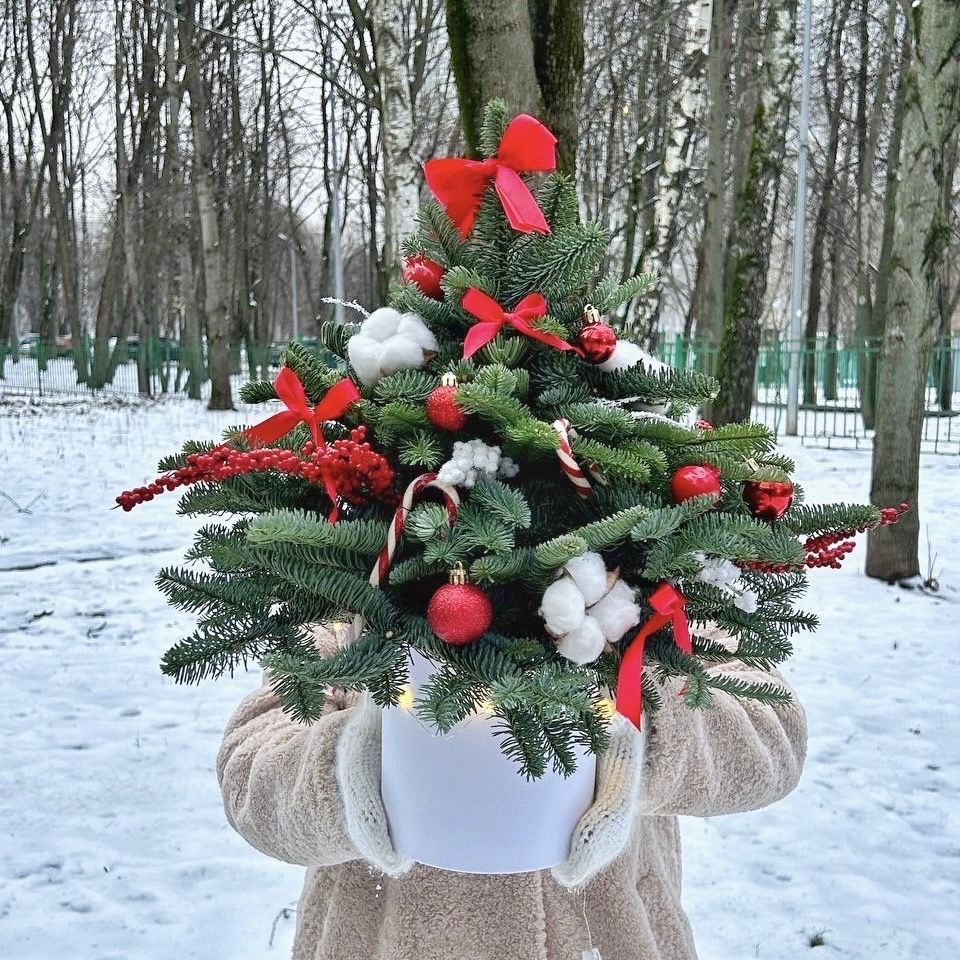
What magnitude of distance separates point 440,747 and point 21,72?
2528 centimetres

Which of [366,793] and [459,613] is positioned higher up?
[459,613]

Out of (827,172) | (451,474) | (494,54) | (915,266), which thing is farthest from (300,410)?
(827,172)

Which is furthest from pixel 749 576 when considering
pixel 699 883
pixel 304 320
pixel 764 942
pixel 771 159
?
pixel 304 320

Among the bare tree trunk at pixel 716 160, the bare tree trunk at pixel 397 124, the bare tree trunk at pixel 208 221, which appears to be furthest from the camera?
the bare tree trunk at pixel 208 221

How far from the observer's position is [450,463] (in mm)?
Result: 1021

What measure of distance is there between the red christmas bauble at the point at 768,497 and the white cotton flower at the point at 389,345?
0.40 m

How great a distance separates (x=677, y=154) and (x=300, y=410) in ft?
29.0

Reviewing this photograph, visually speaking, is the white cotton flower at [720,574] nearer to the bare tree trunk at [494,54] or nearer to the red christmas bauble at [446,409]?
the red christmas bauble at [446,409]

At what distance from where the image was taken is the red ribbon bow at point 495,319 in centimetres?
108

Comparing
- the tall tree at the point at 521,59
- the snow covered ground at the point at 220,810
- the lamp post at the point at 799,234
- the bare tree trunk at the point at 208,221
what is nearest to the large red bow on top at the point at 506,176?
the tall tree at the point at 521,59

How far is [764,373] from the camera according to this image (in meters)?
17.8

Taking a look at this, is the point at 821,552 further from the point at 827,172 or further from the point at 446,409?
the point at 827,172

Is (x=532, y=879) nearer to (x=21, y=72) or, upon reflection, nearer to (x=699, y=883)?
(x=699, y=883)

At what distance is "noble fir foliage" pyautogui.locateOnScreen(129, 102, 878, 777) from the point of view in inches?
38.1
